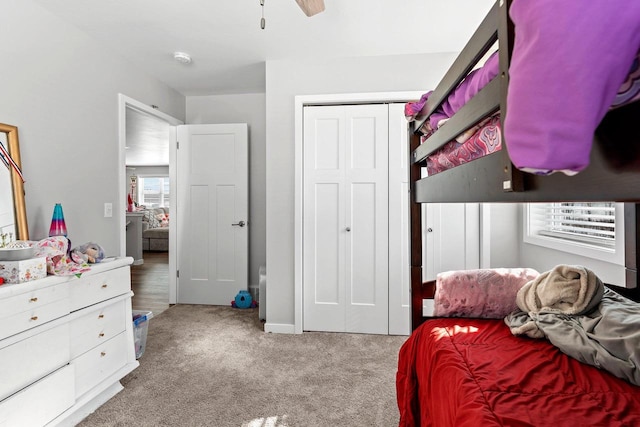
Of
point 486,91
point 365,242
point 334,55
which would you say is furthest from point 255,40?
point 486,91

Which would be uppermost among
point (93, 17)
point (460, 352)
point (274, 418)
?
point (93, 17)

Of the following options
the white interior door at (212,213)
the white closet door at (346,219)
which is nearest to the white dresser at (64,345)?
the white closet door at (346,219)

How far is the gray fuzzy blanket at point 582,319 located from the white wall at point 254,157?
2863 mm

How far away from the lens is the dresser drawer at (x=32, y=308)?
145 centimetres

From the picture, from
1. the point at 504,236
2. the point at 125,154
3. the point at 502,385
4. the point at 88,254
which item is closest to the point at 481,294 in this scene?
the point at 502,385

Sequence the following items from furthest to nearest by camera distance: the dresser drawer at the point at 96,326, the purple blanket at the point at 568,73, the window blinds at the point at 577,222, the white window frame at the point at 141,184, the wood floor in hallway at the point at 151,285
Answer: the white window frame at the point at 141,184, the wood floor in hallway at the point at 151,285, the window blinds at the point at 577,222, the dresser drawer at the point at 96,326, the purple blanket at the point at 568,73

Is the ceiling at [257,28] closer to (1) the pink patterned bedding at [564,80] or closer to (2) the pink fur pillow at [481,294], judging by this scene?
(2) the pink fur pillow at [481,294]

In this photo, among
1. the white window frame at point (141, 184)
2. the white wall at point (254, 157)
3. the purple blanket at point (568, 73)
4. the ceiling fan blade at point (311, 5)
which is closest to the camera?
the purple blanket at point (568, 73)

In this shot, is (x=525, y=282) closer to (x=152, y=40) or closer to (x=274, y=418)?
(x=274, y=418)

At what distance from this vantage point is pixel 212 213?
12.6ft

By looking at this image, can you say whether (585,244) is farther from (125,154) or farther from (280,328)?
(125,154)

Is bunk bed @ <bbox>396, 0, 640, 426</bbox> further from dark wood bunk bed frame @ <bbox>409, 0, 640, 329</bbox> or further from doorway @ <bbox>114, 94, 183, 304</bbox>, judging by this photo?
doorway @ <bbox>114, 94, 183, 304</bbox>

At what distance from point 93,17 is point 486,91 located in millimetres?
2659

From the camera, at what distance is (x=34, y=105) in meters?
2.06
